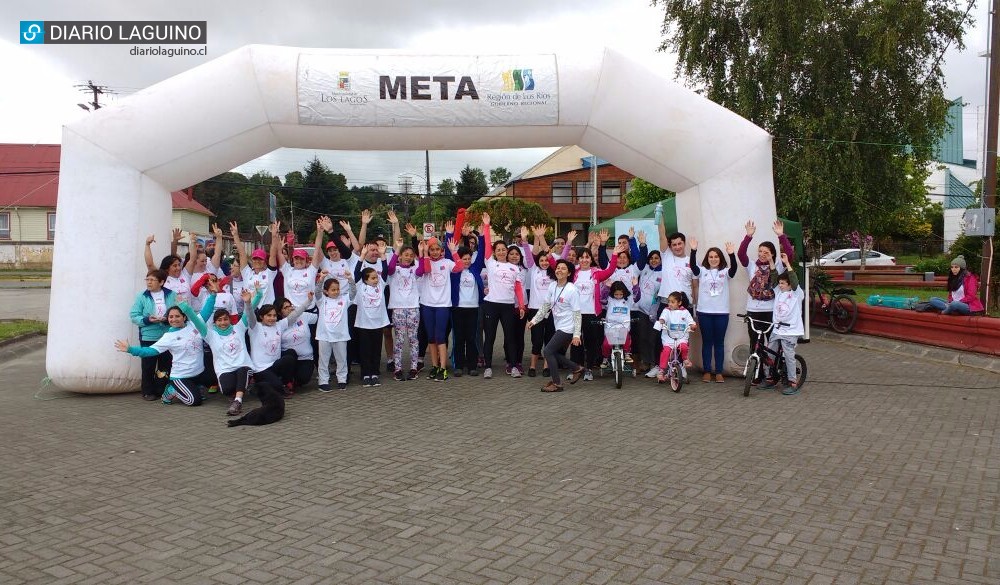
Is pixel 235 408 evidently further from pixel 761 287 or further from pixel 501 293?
pixel 761 287

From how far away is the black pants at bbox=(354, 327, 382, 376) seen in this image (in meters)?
8.34

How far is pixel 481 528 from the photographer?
4145 millimetres

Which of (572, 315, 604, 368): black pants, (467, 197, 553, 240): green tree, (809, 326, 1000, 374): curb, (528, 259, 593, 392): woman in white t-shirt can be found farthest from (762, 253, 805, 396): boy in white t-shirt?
(467, 197, 553, 240): green tree

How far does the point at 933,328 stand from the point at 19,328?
1486 cm

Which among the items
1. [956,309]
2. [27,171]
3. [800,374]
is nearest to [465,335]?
[800,374]

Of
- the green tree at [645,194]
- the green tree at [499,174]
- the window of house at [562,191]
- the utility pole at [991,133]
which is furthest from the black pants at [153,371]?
the green tree at [499,174]

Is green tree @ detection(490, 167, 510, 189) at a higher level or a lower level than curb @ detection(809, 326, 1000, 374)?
higher

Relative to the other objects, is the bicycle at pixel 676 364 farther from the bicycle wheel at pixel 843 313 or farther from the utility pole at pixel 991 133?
the utility pole at pixel 991 133

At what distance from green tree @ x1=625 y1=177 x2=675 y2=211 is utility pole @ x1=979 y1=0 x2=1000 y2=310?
41.6 feet

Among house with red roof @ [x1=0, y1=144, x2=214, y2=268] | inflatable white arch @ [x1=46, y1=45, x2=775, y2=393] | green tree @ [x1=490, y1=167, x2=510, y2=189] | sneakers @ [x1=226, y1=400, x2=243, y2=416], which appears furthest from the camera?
green tree @ [x1=490, y1=167, x2=510, y2=189]

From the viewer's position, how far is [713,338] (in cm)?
846

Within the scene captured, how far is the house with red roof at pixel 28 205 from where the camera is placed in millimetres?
38656

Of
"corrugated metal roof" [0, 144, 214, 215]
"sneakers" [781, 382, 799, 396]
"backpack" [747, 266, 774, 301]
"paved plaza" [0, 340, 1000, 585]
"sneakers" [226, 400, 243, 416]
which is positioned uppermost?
"corrugated metal roof" [0, 144, 214, 215]

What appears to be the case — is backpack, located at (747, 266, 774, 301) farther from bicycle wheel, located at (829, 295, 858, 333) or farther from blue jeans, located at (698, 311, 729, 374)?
bicycle wheel, located at (829, 295, 858, 333)
